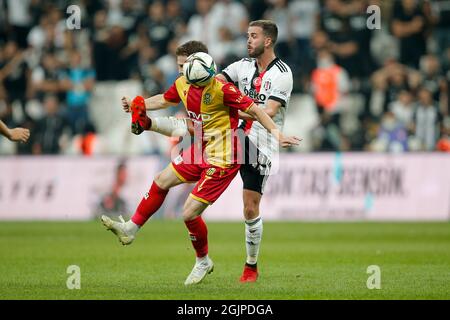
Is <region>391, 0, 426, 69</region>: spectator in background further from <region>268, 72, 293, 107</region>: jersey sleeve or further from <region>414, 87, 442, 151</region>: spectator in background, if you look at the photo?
<region>268, 72, 293, 107</region>: jersey sleeve

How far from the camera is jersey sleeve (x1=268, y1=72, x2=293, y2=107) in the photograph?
11.5m

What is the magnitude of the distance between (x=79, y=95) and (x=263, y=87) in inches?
520

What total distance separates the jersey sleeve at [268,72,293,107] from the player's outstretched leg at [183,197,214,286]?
61.0 inches

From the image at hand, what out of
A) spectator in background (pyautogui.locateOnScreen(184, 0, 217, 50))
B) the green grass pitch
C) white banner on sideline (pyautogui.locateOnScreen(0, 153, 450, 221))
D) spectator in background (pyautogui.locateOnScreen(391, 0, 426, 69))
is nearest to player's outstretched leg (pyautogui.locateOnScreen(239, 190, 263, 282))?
the green grass pitch

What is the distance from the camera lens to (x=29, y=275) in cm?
1191

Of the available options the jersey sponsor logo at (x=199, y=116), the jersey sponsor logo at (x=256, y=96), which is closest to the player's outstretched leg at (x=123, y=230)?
the jersey sponsor logo at (x=199, y=116)

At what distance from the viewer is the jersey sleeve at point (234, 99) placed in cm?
1082

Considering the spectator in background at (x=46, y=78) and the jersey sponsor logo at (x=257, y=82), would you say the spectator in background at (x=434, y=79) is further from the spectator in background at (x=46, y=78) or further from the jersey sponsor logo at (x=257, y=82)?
the jersey sponsor logo at (x=257, y=82)

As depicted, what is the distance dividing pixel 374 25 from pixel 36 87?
8.65 meters

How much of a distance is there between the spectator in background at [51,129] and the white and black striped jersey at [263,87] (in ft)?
41.6

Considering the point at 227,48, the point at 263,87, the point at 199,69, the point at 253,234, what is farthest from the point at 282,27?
the point at 199,69

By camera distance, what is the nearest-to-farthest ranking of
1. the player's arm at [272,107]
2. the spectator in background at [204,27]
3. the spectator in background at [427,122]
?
the player's arm at [272,107], the spectator in background at [427,122], the spectator in background at [204,27]

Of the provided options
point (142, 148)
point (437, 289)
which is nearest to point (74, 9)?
point (142, 148)

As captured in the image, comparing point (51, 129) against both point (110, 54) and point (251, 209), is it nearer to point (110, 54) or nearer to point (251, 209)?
point (110, 54)
